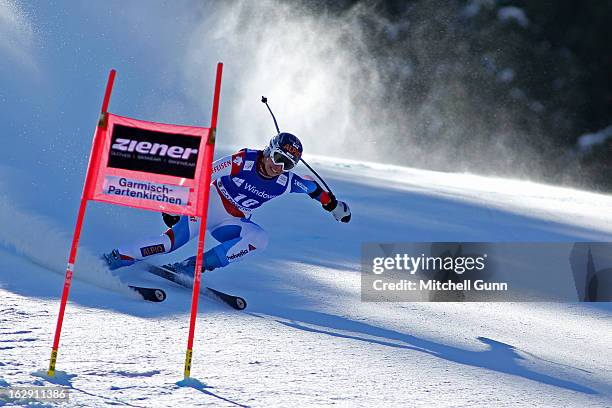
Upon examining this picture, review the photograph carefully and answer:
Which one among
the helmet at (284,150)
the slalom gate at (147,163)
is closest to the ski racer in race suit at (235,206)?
the helmet at (284,150)

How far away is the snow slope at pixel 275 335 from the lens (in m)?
3.61

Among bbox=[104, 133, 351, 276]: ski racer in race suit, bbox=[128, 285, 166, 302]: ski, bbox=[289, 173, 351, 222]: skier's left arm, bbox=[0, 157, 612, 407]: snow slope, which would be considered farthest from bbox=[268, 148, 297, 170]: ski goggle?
bbox=[128, 285, 166, 302]: ski

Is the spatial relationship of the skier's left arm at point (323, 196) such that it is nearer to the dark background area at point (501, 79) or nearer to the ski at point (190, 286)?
the ski at point (190, 286)

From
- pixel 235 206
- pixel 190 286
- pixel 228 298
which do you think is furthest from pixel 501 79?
pixel 228 298

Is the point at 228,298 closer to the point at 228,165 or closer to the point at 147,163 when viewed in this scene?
the point at 228,165

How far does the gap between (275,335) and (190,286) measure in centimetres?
116

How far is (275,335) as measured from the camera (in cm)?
456

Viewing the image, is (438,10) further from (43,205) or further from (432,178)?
(43,205)

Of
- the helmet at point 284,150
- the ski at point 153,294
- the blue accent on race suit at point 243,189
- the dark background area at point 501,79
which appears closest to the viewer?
the ski at point 153,294

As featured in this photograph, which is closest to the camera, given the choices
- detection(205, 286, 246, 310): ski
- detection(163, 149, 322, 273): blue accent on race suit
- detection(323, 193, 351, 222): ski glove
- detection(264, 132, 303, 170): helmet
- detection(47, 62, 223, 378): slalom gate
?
detection(47, 62, 223, 378): slalom gate

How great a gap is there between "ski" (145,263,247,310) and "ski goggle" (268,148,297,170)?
974mm

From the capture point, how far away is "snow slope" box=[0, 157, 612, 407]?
3.61 m

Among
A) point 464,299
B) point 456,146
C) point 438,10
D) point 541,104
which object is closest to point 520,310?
point 464,299

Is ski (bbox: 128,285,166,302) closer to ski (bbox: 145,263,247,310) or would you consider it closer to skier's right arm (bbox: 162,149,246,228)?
ski (bbox: 145,263,247,310)
